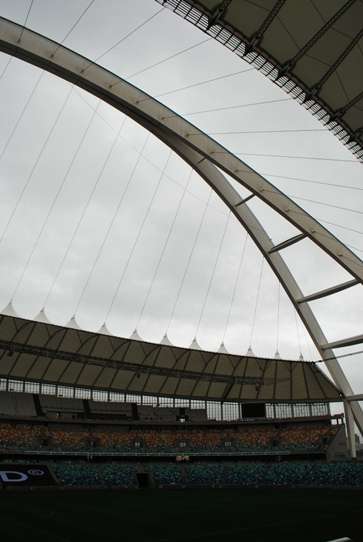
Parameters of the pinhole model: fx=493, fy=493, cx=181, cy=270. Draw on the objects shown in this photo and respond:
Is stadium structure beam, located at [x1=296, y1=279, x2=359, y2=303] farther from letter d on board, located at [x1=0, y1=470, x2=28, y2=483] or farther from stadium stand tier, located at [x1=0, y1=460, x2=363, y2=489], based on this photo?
letter d on board, located at [x1=0, y1=470, x2=28, y2=483]

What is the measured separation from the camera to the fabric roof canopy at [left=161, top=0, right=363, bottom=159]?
14.5 meters

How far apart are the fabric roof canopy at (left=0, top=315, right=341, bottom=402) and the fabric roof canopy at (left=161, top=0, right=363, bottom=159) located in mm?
35480

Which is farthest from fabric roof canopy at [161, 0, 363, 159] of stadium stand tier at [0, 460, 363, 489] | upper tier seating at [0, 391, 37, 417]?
upper tier seating at [0, 391, 37, 417]

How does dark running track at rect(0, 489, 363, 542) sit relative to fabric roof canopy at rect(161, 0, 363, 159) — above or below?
below

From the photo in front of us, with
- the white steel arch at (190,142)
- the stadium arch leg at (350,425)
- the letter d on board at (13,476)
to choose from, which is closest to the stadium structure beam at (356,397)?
the stadium arch leg at (350,425)

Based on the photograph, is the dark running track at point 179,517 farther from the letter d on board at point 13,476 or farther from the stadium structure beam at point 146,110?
the stadium structure beam at point 146,110

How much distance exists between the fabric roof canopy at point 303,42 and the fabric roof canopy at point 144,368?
116ft

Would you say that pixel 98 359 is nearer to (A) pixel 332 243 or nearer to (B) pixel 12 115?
(B) pixel 12 115

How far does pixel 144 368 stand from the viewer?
184ft

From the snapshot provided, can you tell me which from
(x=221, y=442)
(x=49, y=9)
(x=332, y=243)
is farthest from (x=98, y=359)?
(x=49, y=9)

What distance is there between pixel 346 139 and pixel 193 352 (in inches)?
1614

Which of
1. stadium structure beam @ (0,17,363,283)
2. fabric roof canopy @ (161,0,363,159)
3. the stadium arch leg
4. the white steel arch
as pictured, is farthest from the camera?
the stadium arch leg

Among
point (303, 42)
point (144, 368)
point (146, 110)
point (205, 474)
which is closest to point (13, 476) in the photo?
point (144, 368)

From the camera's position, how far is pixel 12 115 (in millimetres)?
37250
